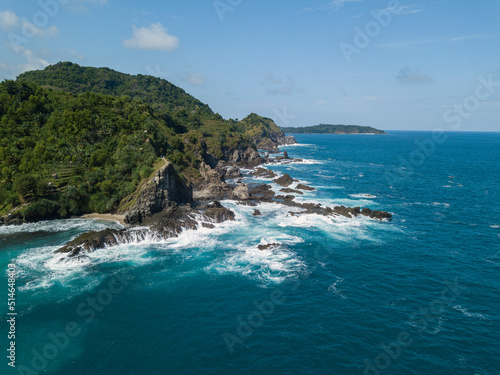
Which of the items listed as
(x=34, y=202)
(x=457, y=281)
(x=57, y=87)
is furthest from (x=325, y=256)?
(x=57, y=87)

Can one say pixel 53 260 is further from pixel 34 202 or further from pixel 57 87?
pixel 57 87

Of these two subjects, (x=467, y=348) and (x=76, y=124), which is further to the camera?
(x=76, y=124)

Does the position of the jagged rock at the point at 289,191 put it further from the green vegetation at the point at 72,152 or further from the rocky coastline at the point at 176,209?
the green vegetation at the point at 72,152

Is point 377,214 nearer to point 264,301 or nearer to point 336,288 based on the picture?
point 336,288

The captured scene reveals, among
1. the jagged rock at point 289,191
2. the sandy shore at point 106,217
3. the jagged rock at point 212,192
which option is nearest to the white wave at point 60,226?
the sandy shore at point 106,217

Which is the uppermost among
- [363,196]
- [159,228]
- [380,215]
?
[159,228]

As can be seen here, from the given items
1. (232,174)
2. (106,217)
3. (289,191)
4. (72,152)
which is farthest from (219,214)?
(232,174)

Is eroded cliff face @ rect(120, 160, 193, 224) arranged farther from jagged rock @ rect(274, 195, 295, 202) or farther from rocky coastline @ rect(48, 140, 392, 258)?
jagged rock @ rect(274, 195, 295, 202)
